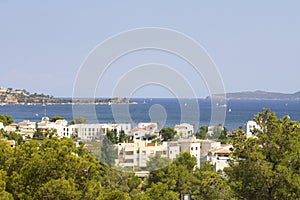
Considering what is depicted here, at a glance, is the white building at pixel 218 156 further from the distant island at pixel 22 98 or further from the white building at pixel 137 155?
the distant island at pixel 22 98

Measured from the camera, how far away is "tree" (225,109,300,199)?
4.86 m

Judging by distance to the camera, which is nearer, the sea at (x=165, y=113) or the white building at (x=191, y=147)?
the white building at (x=191, y=147)

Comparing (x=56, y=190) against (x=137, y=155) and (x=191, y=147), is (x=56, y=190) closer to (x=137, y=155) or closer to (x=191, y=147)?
(x=137, y=155)

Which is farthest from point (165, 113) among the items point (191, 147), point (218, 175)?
point (218, 175)

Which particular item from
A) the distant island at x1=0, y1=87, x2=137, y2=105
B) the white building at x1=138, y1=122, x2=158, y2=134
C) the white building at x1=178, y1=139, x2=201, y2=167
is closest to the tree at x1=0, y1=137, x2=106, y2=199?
the white building at x1=178, y1=139, x2=201, y2=167

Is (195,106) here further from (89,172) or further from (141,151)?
(89,172)

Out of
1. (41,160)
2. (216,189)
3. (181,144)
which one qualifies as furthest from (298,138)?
(181,144)

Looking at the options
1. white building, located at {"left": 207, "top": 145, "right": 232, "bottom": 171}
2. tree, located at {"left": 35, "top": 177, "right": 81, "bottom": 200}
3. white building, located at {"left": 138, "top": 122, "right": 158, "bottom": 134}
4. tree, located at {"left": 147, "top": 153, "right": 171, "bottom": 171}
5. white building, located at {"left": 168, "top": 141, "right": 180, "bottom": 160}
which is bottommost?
white building, located at {"left": 207, "top": 145, "right": 232, "bottom": 171}

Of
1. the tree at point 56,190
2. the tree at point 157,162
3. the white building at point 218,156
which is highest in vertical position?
the tree at point 56,190

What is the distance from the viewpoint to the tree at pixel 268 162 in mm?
4859

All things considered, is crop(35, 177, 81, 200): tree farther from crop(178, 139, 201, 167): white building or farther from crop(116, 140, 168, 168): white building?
crop(178, 139, 201, 167): white building

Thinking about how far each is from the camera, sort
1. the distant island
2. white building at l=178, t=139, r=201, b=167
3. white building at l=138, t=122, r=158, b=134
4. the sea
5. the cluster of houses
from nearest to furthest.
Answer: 1. the cluster of houses
2. white building at l=178, t=139, r=201, b=167
3. white building at l=138, t=122, r=158, b=134
4. the sea
5. the distant island

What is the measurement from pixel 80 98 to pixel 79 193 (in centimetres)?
310

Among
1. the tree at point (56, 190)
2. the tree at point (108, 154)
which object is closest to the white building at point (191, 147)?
the tree at point (108, 154)
